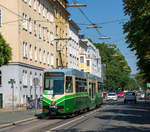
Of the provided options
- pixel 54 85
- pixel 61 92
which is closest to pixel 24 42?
pixel 54 85

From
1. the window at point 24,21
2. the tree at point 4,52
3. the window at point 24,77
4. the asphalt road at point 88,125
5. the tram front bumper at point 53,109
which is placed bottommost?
the asphalt road at point 88,125

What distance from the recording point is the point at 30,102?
39250 mm

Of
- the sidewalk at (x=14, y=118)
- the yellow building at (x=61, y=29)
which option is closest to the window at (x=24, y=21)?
the yellow building at (x=61, y=29)

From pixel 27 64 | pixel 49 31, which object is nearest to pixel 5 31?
pixel 27 64

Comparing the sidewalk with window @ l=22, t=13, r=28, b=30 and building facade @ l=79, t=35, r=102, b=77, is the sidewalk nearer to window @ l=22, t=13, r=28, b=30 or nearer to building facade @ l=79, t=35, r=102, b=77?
window @ l=22, t=13, r=28, b=30

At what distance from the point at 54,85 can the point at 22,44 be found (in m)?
20.3

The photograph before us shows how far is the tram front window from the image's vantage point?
24223mm

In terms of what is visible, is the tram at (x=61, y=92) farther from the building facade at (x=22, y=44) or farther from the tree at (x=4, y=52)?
the building facade at (x=22, y=44)

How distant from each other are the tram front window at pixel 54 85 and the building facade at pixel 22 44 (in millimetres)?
17902

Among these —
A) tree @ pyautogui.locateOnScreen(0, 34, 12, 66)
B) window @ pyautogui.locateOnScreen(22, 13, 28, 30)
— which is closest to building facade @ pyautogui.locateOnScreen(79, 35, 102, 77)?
window @ pyautogui.locateOnScreen(22, 13, 28, 30)

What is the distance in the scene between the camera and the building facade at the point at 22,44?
42491mm

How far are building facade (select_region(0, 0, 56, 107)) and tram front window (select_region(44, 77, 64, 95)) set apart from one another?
17902mm

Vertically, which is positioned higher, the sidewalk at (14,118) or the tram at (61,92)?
the tram at (61,92)

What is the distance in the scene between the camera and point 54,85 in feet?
80.5
